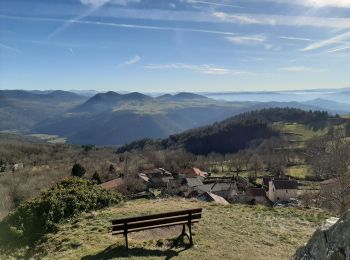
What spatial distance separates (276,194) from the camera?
263 ft

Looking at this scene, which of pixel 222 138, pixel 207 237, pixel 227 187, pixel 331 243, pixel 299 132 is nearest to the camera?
pixel 331 243

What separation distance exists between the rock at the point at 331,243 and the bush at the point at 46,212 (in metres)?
11.9

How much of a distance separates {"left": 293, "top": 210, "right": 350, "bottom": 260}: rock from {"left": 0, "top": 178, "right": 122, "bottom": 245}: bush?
11.9m

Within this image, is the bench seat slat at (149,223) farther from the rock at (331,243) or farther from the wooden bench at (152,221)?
the rock at (331,243)

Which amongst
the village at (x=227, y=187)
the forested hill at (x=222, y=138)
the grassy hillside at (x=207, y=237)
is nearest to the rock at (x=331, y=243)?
the grassy hillside at (x=207, y=237)

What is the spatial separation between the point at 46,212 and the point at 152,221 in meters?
7.12

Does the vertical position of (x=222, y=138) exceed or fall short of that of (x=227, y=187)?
it exceeds it

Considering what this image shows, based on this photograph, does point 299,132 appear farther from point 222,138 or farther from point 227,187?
point 227,187

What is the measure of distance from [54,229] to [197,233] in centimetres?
647

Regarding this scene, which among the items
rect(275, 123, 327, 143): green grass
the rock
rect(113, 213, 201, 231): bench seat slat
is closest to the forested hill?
rect(275, 123, 327, 143): green grass

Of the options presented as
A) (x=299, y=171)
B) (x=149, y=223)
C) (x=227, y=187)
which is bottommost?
(x=299, y=171)

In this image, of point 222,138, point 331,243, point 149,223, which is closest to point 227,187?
point 149,223

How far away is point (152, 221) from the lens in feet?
39.8

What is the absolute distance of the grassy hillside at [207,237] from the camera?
1185 centimetres
